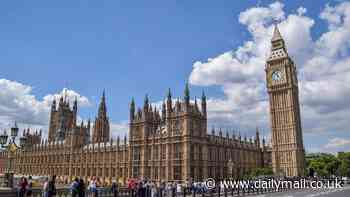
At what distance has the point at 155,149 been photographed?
76938 mm

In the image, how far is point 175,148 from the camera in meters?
72.1

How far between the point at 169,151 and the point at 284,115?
134 feet

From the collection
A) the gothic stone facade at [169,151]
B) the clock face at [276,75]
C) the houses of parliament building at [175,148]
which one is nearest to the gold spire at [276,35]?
the houses of parliament building at [175,148]

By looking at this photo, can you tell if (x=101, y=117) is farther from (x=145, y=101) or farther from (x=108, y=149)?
(x=145, y=101)

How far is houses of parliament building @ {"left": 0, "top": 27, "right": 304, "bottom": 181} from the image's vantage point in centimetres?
7131

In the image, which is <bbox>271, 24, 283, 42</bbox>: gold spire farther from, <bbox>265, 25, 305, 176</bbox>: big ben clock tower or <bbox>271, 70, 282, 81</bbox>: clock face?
<bbox>271, 70, 282, 81</bbox>: clock face

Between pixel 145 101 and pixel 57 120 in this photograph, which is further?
pixel 57 120

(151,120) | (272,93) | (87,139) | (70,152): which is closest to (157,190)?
(151,120)

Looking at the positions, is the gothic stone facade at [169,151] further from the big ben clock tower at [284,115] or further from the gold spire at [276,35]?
the gold spire at [276,35]

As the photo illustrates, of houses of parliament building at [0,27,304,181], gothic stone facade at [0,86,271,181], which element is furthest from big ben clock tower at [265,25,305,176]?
gothic stone facade at [0,86,271,181]

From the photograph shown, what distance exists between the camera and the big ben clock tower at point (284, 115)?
296 ft

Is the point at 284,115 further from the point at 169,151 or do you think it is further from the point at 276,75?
the point at 169,151

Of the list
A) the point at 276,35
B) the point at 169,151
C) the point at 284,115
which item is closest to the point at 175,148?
the point at 169,151

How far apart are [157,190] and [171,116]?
41.3m
